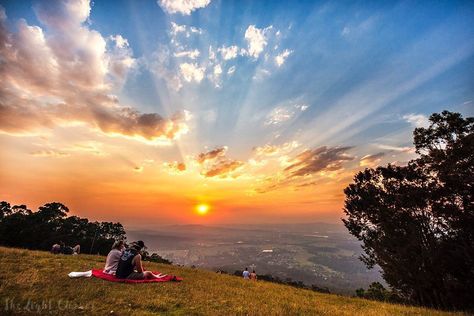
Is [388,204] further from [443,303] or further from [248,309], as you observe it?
[248,309]

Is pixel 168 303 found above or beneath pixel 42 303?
beneath

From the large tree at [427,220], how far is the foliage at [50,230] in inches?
2582

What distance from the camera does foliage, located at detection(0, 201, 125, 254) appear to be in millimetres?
54534

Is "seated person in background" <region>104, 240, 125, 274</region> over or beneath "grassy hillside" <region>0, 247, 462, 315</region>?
over

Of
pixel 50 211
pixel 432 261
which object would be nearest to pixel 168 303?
pixel 432 261

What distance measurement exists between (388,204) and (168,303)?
23.7 m

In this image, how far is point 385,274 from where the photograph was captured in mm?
24547

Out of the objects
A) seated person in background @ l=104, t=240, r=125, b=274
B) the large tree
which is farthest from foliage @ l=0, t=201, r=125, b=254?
the large tree

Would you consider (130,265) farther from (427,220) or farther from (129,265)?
(427,220)

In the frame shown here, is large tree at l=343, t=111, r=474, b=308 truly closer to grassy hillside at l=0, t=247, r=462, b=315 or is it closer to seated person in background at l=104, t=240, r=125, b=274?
grassy hillside at l=0, t=247, r=462, b=315

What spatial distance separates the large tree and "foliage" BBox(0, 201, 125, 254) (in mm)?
65592

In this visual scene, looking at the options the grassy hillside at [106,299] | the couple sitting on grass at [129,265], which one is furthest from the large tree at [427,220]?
the couple sitting on grass at [129,265]

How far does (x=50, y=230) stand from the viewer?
199 feet

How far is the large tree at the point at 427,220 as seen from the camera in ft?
61.3
